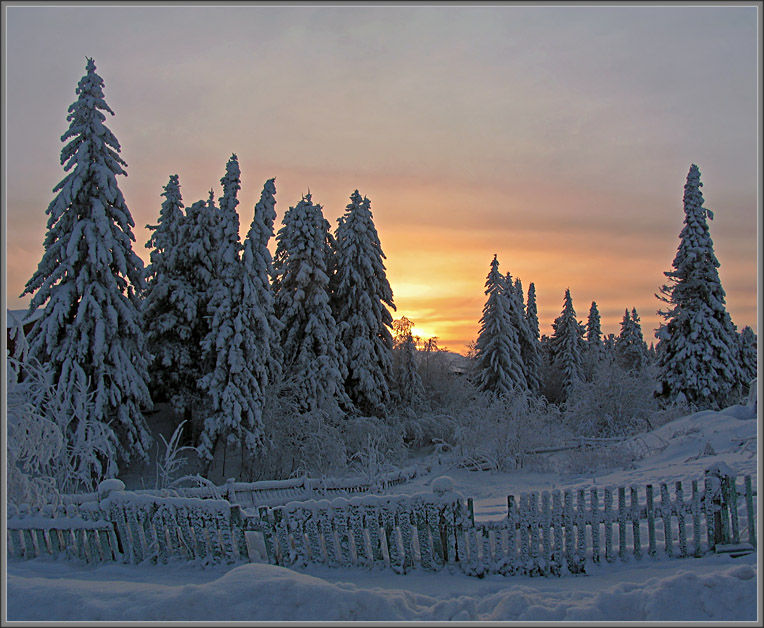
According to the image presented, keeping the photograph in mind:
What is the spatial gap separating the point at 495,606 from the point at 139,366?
765 inches

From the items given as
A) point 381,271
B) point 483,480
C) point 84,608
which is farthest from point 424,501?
point 381,271

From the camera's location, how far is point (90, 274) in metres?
21.0

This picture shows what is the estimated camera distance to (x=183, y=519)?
8820mm

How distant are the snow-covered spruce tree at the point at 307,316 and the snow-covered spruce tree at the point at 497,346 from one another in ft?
48.3

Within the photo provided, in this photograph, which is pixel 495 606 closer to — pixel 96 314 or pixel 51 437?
pixel 51 437

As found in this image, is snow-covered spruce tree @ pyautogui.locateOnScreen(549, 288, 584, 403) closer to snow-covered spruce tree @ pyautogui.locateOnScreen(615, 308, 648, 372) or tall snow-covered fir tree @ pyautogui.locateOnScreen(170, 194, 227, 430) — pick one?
snow-covered spruce tree @ pyautogui.locateOnScreen(615, 308, 648, 372)

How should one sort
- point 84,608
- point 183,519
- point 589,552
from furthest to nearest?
point 183,519, point 589,552, point 84,608

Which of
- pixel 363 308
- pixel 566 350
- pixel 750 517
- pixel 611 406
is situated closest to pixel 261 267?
pixel 363 308

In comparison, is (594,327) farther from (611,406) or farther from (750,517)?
(750,517)

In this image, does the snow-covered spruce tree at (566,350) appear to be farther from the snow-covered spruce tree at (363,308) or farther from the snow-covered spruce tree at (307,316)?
the snow-covered spruce tree at (307,316)

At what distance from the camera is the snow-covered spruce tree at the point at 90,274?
67.1 ft

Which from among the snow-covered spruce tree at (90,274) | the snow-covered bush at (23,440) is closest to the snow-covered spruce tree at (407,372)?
the snow-covered spruce tree at (90,274)

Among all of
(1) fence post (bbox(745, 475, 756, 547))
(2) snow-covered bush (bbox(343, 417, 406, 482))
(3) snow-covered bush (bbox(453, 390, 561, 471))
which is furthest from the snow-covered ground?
(2) snow-covered bush (bbox(343, 417, 406, 482))

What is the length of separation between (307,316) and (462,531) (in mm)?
23399
